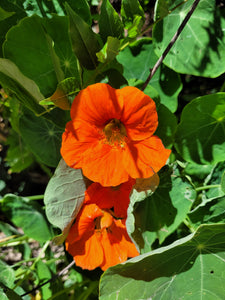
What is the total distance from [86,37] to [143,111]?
220mm

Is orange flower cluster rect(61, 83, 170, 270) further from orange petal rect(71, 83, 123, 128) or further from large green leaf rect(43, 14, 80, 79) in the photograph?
large green leaf rect(43, 14, 80, 79)

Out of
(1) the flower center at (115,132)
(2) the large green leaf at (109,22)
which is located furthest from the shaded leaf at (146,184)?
(2) the large green leaf at (109,22)

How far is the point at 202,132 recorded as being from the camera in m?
1.04

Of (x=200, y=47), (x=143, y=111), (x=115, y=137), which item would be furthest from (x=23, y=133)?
(x=200, y=47)

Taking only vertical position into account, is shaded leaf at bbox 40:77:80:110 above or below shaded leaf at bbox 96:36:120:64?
below

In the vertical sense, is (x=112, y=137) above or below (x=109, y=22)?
below

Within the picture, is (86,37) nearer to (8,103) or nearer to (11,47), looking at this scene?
(11,47)

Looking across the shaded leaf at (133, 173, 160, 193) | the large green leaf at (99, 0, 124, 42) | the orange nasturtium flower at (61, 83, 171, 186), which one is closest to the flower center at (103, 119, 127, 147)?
the orange nasturtium flower at (61, 83, 171, 186)

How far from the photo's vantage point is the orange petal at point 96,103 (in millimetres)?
772

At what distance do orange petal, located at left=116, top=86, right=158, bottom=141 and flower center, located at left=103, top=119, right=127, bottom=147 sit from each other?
1.6 inches

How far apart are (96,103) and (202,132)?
41 centimetres

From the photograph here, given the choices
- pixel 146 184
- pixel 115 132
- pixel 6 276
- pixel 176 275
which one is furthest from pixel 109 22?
pixel 6 276

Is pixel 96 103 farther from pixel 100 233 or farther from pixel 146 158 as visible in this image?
pixel 100 233

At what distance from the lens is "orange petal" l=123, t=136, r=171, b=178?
0.83 meters
